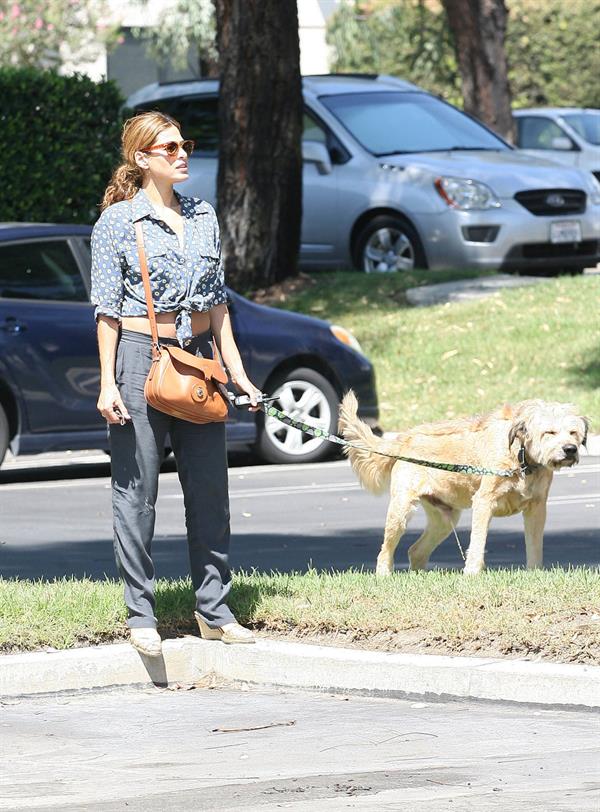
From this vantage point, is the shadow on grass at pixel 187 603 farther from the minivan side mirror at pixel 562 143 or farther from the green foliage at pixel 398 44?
the green foliage at pixel 398 44

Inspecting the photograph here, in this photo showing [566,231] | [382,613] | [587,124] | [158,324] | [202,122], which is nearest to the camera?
[158,324]

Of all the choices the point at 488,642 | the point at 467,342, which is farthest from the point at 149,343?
the point at 467,342

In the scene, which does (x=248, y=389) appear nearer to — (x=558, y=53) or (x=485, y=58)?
(x=485, y=58)

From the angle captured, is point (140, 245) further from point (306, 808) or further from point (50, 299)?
point (50, 299)

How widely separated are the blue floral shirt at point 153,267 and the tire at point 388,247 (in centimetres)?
1264

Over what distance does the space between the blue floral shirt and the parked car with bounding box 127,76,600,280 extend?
12.2 m

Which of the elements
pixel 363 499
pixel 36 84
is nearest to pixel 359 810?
pixel 363 499

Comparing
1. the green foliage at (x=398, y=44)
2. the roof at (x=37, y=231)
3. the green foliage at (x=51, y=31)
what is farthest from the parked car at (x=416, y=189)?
the green foliage at (x=398, y=44)

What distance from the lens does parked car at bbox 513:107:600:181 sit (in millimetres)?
26578

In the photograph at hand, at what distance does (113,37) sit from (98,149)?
16.4m

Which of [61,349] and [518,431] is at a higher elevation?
[518,431]

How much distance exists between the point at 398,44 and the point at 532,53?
11.4ft

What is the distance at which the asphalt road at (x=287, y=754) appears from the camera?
5.04 metres

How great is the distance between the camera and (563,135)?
27312 mm
